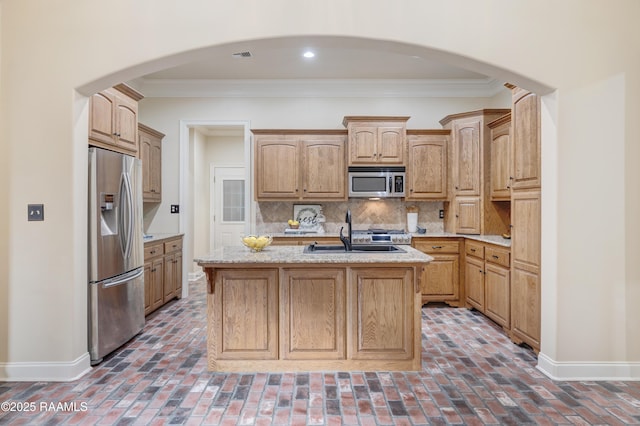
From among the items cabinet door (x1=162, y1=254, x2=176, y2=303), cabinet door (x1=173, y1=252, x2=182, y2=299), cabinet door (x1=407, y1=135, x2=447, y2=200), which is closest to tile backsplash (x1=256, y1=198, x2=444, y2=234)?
cabinet door (x1=407, y1=135, x2=447, y2=200)

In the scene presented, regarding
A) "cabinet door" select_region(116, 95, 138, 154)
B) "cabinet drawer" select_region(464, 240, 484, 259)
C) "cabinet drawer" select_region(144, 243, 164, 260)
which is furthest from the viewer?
"cabinet drawer" select_region(464, 240, 484, 259)

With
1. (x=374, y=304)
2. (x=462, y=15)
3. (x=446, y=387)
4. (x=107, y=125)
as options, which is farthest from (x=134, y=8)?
(x=446, y=387)

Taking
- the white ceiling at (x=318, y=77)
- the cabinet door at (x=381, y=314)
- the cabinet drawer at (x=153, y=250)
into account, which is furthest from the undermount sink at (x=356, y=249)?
the white ceiling at (x=318, y=77)

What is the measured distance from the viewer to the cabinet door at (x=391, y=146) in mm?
4926

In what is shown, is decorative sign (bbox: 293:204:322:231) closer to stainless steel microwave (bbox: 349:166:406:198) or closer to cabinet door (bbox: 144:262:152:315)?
stainless steel microwave (bbox: 349:166:406:198)

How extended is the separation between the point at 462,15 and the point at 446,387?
2689 millimetres

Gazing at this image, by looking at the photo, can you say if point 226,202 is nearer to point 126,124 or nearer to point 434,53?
point 126,124

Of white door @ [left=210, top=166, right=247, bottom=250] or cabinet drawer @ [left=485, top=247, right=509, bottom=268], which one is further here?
white door @ [left=210, top=166, right=247, bottom=250]

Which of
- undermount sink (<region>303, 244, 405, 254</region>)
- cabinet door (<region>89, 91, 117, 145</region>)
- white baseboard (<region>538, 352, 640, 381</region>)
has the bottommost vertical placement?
white baseboard (<region>538, 352, 640, 381</region>)

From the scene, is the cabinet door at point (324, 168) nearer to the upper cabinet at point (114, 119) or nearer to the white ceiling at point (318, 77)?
the white ceiling at point (318, 77)

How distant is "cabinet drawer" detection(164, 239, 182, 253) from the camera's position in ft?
15.1

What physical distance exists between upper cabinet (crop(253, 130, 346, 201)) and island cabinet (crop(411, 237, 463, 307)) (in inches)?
55.9

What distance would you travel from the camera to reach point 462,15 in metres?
2.70

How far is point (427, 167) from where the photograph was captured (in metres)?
5.02
